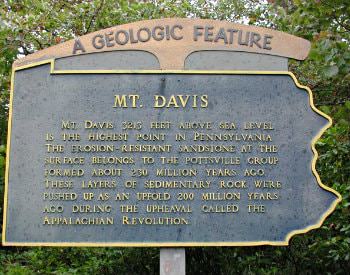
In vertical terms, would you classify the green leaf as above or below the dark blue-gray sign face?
above

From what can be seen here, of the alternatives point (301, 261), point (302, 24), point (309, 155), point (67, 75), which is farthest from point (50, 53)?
point (301, 261)

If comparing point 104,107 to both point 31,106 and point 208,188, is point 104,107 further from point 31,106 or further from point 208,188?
point 208,188

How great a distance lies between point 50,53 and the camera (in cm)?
558

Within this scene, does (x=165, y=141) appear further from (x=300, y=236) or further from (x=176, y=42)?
(x=300, y=236)

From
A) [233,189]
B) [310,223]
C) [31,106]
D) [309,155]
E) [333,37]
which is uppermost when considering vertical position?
[333,37]

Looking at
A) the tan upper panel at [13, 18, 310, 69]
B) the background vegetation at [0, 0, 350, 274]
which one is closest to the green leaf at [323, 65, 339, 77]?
the background vegetation at [0, 0, 350, 274]

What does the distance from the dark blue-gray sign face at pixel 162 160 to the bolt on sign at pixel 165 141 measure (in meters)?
0.01

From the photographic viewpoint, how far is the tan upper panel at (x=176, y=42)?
556 centimetres

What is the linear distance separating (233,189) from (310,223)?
851 mm

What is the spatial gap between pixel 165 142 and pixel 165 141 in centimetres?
1

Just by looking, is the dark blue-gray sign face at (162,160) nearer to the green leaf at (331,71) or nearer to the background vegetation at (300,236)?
the green leaf at (331,71)

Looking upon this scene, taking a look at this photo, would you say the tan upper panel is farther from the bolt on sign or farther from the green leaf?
the green leaf

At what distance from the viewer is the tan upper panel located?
5.56m

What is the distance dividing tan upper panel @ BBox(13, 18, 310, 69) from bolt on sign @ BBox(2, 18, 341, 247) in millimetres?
11
